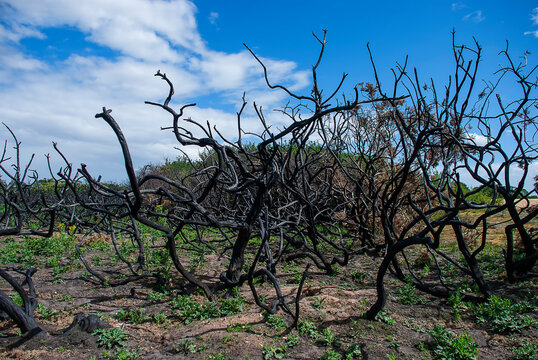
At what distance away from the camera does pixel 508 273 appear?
409 centimetres

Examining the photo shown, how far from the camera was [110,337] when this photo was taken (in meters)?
2.95

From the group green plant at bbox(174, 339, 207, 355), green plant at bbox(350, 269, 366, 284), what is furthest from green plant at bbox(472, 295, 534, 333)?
green plant at bbox(174, 339, 207, 355)

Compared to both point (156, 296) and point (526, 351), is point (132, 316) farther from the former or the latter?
point (526, 351)

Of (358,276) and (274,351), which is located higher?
(358,276)

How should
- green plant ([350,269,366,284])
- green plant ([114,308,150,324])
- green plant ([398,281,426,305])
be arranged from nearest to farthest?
green plant ([114,308,150,324]) → green plant ([398,281,426,305]) → green plant ([350,269,366,284])

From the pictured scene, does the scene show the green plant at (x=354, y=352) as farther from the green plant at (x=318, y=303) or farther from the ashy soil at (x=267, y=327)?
the green plant at (x=318, y=303)

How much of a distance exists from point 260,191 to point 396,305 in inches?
65.6

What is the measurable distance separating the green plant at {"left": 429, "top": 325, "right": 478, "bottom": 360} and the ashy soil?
2.4 inches

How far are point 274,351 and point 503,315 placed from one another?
6.32ft

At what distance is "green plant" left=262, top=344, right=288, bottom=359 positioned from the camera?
2725 mm

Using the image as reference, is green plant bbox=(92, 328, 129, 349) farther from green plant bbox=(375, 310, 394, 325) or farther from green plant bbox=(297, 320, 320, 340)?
green plant bbox=(375, 310, 394, 325)

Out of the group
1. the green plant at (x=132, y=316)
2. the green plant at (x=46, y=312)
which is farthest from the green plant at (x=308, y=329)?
the green plant at (x=46, y=312)

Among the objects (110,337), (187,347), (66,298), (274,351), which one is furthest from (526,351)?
(66,298)

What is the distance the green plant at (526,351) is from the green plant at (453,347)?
254 mm
